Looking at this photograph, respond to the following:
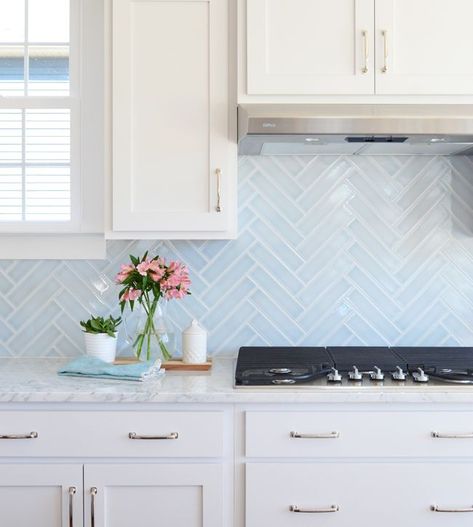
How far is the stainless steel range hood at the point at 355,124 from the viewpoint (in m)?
2.35

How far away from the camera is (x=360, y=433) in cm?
221

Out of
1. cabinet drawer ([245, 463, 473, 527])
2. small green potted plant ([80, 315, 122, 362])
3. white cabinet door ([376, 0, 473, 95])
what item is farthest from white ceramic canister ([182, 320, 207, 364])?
white cabinet door ([376, 0, 473, 95])

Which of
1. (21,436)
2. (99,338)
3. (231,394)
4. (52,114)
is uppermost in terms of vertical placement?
(52,114)

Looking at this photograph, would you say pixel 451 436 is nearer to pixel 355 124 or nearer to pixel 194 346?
pixel 194 346

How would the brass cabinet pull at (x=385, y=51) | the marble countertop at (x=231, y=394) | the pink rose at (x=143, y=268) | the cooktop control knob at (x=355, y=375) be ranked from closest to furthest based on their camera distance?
the marble countertop at (x=231, y=394), the cooktop control knob at (x=355, y=375), the brass cabinet pull at (x=385, y=51), the pink rose at (x=143, y=268)

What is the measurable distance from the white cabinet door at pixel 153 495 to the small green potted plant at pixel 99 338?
19.4 inches

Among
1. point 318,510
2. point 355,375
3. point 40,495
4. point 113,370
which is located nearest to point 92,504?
point 40,495

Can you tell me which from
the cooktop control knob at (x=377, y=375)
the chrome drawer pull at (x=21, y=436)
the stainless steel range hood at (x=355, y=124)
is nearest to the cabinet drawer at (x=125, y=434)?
the chrome drawer pull at (x=21, y=436)

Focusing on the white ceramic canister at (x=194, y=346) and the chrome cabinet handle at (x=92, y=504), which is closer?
the chrome cabinet handle at (x=92, y=504)

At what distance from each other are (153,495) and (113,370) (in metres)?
0.42

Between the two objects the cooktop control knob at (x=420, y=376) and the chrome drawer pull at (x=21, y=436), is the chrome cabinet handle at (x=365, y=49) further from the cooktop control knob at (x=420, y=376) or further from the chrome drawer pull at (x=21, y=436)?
the chrome drawer pull at (x=21, y=436)

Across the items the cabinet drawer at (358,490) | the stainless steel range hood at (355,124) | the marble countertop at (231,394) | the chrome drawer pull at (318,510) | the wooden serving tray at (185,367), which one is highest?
the stainless steel range hood at (355,124)

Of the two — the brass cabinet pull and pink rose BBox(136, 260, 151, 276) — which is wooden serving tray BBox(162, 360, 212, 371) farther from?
the brass cabinet pull

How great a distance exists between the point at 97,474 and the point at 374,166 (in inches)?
61.6
